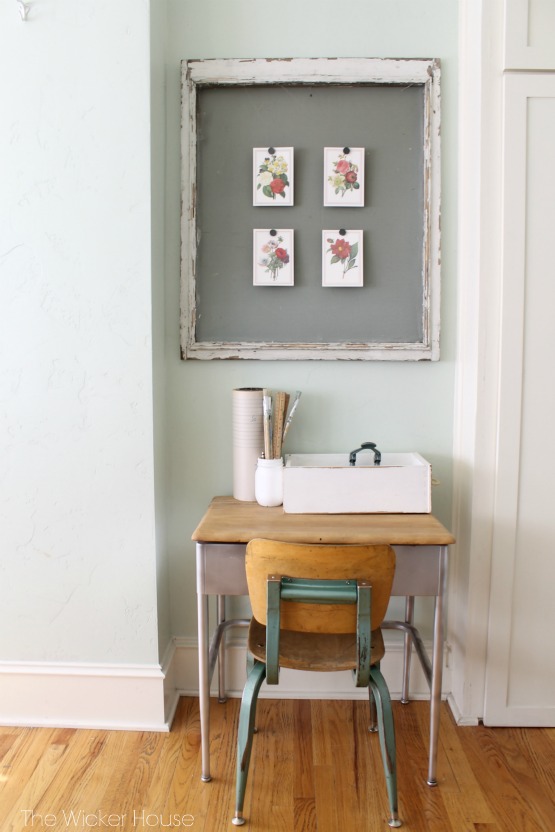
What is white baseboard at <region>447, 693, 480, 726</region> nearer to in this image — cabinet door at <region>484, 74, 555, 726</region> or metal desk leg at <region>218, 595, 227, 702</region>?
cabinet door at <region>484, 74, 555, 726</region>

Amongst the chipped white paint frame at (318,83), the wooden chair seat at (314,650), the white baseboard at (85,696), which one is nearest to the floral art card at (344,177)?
the chipped white paint frame at (318,83)

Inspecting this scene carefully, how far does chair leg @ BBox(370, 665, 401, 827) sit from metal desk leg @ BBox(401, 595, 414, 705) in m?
0.50

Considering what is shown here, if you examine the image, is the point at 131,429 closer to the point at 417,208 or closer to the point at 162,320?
the point at 162,320

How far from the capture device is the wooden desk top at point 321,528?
1662 millimetres

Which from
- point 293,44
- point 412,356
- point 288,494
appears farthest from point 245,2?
point 288,494

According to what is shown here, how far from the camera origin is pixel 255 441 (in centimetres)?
202

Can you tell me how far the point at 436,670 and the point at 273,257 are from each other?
4.37ft

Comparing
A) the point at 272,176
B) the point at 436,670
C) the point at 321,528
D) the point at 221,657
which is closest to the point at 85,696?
the point at 221,657

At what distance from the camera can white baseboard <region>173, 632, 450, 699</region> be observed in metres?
2.20

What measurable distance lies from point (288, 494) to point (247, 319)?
2.04 ft

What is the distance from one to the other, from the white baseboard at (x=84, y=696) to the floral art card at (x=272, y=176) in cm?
154

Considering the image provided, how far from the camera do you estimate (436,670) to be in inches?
69.2

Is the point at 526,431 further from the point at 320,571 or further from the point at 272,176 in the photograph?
the point at 272,176

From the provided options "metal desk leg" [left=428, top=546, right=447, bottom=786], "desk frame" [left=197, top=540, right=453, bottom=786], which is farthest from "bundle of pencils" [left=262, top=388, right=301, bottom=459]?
"metal desk leg" [left=428, top=546, right=447, bottom=786]
